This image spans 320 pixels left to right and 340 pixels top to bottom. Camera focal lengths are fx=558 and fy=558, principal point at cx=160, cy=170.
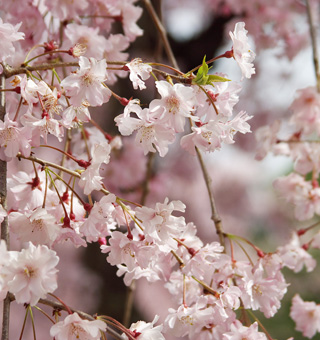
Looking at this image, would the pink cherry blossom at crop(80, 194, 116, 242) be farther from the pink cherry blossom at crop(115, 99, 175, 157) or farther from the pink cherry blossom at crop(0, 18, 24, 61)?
the pink cherry blossom at crop(0, 18, 24, 61)

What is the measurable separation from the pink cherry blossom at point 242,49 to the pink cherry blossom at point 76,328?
477 millimetres

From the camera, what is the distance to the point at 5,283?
81cm

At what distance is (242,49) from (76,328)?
534 millimetres

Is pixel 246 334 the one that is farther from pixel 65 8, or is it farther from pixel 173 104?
pixel 65 8

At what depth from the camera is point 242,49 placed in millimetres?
950

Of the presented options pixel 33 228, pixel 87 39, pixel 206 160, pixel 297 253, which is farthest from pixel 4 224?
pixel 206 160

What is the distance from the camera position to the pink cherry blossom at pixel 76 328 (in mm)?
850

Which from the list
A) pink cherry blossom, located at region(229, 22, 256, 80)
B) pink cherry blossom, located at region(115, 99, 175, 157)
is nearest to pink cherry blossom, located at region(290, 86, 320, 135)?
pink cherry blossom, located at region(229, 22, 256, 80)

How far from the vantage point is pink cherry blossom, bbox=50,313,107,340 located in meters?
0.85

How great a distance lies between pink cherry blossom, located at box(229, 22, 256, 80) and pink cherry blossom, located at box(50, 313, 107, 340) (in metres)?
0.48

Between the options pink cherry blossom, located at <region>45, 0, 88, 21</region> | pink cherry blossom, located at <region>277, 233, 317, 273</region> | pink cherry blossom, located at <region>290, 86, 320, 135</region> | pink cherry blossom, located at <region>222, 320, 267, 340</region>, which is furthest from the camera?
pink cherry blossom, located at <region>290, 86, 320, 135</region>

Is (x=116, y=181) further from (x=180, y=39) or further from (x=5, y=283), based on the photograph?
(x=5, y=283)

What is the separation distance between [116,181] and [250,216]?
3.17 metres

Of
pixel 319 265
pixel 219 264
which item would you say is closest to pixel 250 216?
pixel 319 265
